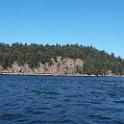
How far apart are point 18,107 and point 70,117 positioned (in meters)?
7.91

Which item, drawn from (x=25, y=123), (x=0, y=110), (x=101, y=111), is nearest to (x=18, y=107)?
(x=0, y=110)

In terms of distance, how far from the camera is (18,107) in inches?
1485

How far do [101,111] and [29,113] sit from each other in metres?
6.59

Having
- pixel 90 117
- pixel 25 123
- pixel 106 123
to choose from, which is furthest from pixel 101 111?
pixel 25 123

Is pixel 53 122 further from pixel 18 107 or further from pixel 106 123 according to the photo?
pixel 18 107

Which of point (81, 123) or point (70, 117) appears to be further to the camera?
point (70, 117)

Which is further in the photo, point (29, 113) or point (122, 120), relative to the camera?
point (29, 113)

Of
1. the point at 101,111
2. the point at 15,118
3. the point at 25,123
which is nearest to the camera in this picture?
the point at 25,123

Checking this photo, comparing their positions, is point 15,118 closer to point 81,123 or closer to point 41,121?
point 41,121

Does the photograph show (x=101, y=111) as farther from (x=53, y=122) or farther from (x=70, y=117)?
(x=53, y=122)

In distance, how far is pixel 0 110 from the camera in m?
34.2

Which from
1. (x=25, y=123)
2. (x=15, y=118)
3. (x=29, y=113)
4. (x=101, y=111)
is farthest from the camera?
(x=101, y=111)

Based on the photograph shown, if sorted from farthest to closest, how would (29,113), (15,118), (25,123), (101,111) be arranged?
(101,111), (29,113), (15,118), (25,123)

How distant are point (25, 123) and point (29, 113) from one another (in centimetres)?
520
